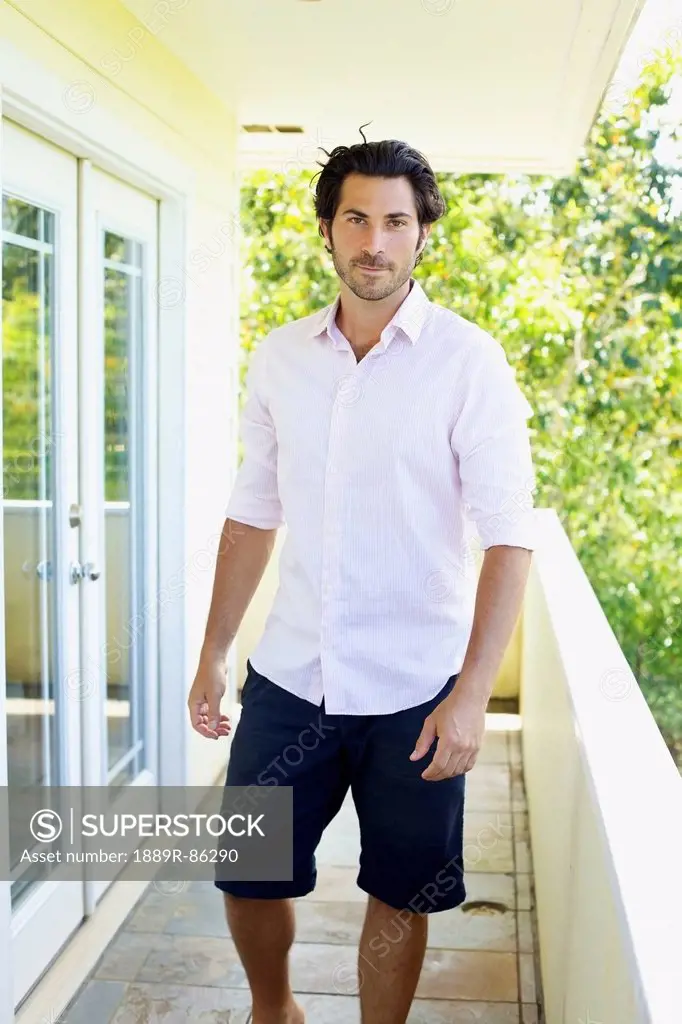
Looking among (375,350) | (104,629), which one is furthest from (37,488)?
(375,350)

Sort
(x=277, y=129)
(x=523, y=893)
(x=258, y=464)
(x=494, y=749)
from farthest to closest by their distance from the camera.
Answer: (x=494, y=749)
(x=277, y=129)
(x=523, y=893)
(x=258, y=464)

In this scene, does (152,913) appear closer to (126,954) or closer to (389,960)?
(126,954)

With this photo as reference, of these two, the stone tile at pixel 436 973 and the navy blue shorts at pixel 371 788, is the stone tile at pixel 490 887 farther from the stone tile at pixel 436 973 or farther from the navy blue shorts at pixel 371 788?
the navy blue shorts at pixel 371 788

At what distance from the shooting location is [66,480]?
2.65 meters

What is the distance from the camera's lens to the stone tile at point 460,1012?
7.95ft

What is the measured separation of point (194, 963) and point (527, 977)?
79 cm

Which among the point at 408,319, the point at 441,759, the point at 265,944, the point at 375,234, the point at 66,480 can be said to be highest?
the point at 375,234

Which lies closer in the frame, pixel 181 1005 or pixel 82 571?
pixel 181 1005

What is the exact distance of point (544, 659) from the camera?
301cm

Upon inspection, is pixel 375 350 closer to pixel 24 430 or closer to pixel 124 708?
pixel 24 430

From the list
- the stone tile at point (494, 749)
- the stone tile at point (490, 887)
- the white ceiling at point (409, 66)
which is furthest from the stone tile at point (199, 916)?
the white ceiling at point (409, 66)

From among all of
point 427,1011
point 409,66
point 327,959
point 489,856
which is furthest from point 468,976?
point 409,66

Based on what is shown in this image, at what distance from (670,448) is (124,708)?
4184mm

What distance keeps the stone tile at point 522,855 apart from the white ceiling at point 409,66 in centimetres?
234
